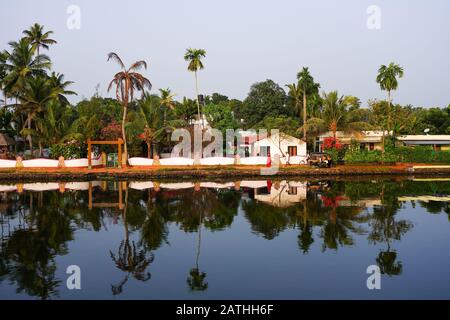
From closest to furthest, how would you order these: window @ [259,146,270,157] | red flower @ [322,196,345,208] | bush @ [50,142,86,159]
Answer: red flower @ [322,196,345,208] → bush @ [50,142,86,159] → window @ [259,146,270,157]

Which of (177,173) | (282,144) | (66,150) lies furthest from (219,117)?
(66,150)

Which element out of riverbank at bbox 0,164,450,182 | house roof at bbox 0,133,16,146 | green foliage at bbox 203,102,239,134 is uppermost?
green foliage at bbox 203,102,239,134

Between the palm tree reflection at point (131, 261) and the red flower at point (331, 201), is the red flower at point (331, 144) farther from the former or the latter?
the palm tree reflection at point (131, 261)

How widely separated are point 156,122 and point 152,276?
29177 millimetres

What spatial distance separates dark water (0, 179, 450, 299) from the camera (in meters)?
10.2

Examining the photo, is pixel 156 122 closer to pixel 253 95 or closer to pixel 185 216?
pixel 185 216

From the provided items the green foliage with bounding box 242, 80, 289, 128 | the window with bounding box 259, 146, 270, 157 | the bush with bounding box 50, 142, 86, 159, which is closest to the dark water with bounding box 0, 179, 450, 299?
the bush with bounding box 50, 142, 86, 159

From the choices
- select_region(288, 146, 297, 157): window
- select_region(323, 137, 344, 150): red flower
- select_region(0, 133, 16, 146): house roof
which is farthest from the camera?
select_region(0, 133, 16, 146): house roof

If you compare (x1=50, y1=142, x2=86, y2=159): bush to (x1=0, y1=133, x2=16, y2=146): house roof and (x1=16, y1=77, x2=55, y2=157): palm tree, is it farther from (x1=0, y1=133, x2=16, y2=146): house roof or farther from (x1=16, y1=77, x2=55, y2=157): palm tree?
(x1=0, y1=133, x2=16, y2=146): house roof

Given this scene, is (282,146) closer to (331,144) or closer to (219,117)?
(331,144)

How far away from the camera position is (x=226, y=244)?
1411cm

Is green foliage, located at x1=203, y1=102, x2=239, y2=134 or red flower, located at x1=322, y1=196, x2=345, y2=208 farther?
green foliage, located at x1=203, y1=102, x2=239, y2=134

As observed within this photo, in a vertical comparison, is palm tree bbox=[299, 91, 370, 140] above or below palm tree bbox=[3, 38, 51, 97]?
below
